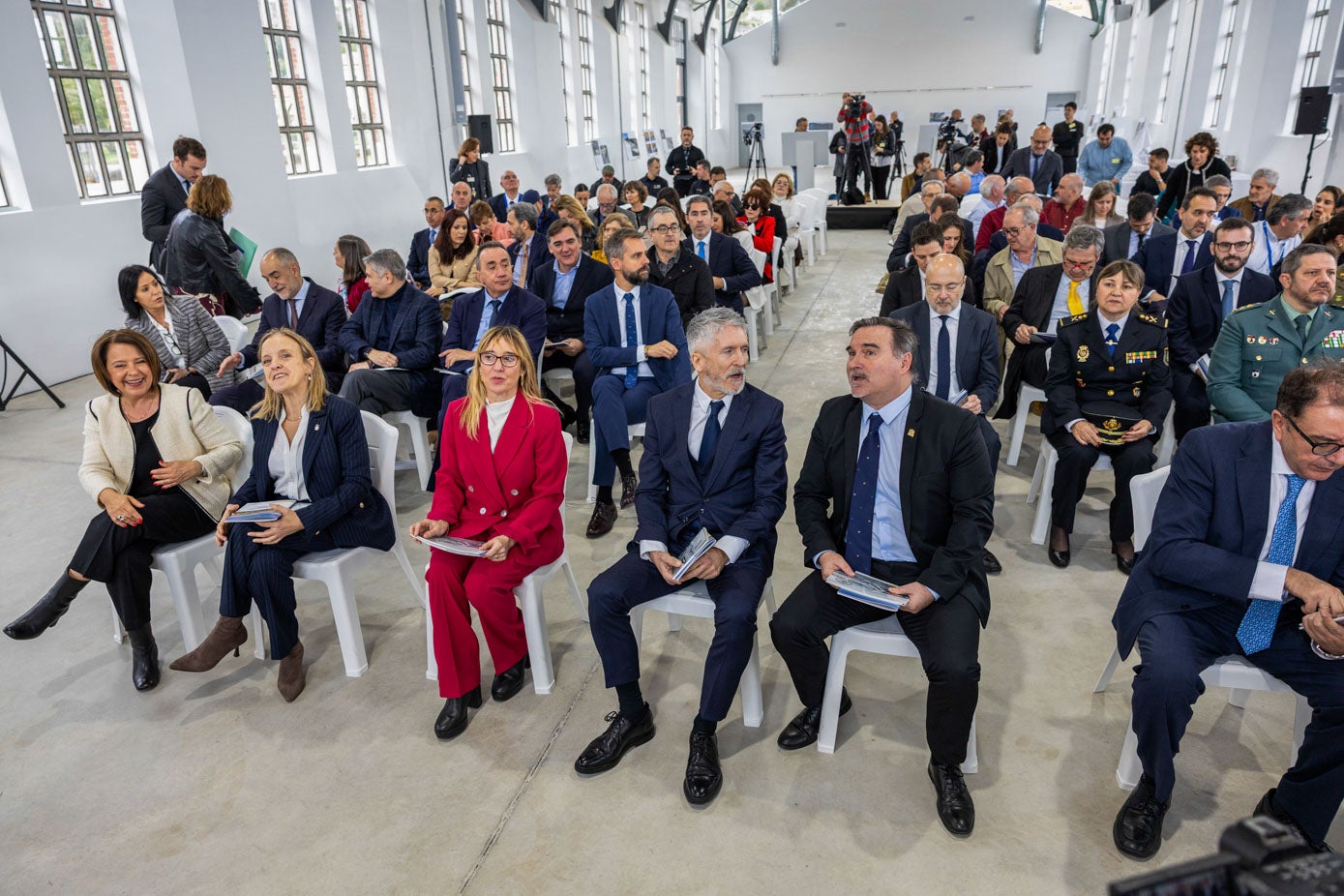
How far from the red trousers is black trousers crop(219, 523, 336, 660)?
53 cm

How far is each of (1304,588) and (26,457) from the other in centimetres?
597

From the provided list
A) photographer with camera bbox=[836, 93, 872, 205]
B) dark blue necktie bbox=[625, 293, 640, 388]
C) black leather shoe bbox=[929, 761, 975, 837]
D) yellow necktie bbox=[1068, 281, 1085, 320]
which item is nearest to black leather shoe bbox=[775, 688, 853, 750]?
black leather shoe bbox=[929, 761, 975, 837]

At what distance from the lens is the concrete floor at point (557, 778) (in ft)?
7.00

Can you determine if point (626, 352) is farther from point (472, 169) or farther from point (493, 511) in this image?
→ point (472, 169)

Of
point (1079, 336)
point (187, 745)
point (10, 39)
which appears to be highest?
point (10, 39)

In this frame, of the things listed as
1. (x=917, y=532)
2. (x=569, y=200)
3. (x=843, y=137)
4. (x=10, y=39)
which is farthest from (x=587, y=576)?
(x=843, y=137)

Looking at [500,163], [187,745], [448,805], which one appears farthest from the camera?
[500,163]

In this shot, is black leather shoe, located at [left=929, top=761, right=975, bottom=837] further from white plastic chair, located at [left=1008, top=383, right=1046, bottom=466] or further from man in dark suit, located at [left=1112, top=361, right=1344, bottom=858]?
white plastic chair, located at [left=1008, top=383, right=1046, bottom=466]

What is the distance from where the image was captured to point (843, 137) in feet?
44.9

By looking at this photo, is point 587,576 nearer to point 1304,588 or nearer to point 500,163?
point 1304,588

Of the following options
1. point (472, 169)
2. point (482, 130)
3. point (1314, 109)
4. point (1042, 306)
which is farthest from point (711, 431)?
point (482, 130)

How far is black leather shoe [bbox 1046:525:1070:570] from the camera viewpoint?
138 inches

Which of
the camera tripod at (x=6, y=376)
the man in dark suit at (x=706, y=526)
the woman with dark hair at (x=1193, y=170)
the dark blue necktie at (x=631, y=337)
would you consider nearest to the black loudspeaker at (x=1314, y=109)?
the woman with dark hair at (x=1193, y=170)

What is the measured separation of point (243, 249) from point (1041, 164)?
7878 mm
